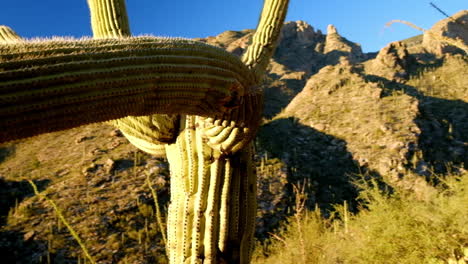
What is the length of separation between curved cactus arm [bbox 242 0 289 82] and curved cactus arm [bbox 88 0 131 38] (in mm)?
1212

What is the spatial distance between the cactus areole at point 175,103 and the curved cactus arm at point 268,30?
1 cm

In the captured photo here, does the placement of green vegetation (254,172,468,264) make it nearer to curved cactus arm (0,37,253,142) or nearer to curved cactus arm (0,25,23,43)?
curved cactus arm (0,37,253,142)

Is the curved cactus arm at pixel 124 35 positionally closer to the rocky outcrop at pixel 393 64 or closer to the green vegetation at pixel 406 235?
the green vegetation at pixel 406 235

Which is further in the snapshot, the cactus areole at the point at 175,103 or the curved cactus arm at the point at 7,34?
the curved cactus arm at the point at 7,34

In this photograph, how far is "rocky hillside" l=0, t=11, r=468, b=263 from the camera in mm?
9695

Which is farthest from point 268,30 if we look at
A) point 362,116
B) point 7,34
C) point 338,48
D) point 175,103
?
point 338,48

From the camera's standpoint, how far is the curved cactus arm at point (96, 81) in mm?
1195

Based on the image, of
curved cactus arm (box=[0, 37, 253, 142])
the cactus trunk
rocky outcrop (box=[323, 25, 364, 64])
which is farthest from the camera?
rocky outcrop (box=[323, 25, 364, 64])

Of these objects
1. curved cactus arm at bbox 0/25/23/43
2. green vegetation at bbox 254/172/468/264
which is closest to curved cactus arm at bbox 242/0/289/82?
green vegetation at bbox 254/172/468/264

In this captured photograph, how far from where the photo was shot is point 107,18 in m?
3.24

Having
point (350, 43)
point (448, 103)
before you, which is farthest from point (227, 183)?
point (350, 43)

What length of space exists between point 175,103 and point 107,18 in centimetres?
183

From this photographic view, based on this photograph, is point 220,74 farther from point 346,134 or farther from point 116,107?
point 346,134

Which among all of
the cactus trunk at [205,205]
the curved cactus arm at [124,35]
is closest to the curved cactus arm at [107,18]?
the curved cactus arm at [124,35]
